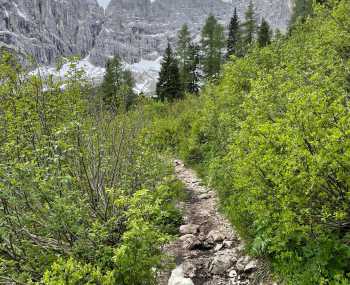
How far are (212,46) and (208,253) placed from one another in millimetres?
41639

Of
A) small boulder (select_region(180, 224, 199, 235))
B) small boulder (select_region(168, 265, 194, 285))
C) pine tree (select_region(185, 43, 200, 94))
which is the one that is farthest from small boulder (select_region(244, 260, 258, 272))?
pine tree (select_region(185, 43, 200, 94))

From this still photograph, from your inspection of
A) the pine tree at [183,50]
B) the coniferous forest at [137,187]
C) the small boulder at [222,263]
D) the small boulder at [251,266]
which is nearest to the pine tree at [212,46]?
the pine tree at [183,50]

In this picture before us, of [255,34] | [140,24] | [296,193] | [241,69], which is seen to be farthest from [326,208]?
[140,24]

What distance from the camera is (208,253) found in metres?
7.40

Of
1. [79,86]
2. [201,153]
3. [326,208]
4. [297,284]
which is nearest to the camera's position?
[326,208]

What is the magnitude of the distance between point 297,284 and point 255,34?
46.4 m

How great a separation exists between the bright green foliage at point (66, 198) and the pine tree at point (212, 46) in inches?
1470

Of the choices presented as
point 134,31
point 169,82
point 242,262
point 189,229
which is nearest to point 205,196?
point 189,229

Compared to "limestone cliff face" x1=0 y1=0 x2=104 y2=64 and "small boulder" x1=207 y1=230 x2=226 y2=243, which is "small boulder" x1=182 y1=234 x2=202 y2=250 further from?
"limestone cliff face" x1=0 y1=0 x2=104 y2=64

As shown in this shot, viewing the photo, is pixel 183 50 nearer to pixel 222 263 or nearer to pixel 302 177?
pixel 222 263

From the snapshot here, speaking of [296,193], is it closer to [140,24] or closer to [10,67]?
[10,67]

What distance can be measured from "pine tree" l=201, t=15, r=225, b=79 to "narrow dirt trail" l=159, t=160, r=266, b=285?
117 ft

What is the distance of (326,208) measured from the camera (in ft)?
14.4

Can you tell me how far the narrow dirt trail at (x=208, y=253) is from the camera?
249 inches
